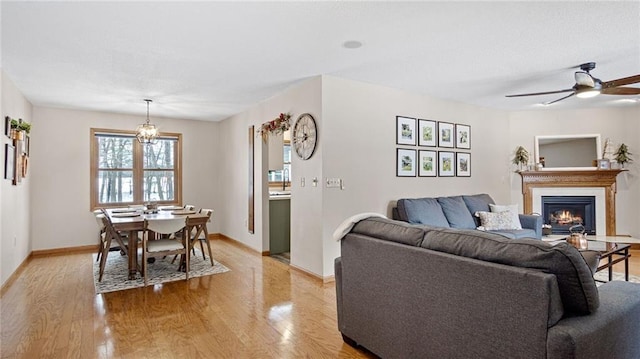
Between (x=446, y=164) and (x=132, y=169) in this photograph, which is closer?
(x=446, y=164)

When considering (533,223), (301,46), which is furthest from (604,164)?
(301,46)

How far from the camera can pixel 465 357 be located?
1661 millimetres

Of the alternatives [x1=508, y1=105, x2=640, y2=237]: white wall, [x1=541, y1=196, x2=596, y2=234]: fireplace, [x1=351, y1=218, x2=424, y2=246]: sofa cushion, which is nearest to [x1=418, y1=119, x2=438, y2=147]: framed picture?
[x1=508, y1=105, x2=640, y2=237]: white wall

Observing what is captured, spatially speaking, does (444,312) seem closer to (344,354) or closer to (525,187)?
(344,354)

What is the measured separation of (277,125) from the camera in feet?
15.6

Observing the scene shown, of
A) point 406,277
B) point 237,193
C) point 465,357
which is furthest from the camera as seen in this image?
point 237,193

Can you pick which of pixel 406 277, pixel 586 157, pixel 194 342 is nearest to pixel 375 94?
pixel 406 277

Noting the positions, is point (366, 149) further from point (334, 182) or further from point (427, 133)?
point (427, 133)

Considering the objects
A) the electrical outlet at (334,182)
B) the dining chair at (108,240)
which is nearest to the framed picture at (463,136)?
the electrical outlet at (334,182)

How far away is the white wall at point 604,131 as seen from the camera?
19.2ft

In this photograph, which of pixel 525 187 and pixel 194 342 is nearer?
pixel 194 342

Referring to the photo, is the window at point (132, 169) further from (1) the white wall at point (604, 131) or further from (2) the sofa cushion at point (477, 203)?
(1) the white wall at point (604, 131)

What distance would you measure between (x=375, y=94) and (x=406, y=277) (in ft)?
9.78

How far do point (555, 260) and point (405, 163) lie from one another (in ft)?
11.2
